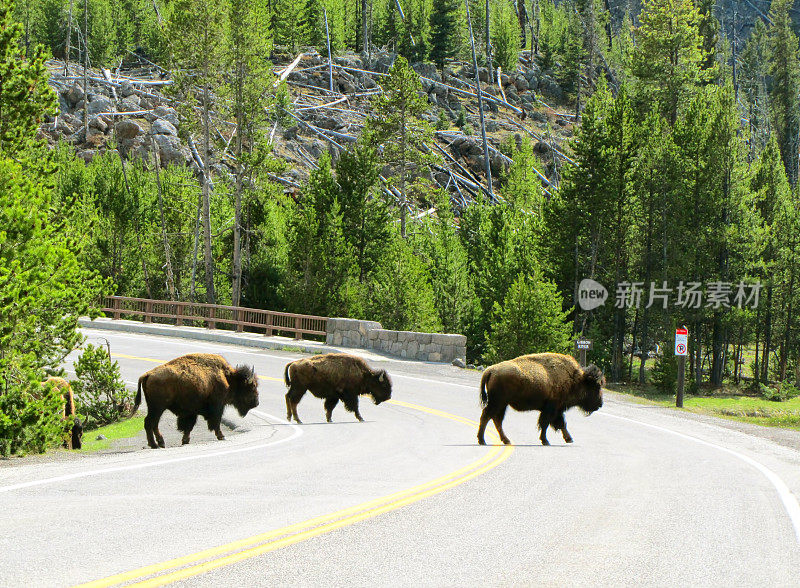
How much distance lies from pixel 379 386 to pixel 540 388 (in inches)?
204

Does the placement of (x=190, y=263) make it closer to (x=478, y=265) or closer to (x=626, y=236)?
(x=478, y=265)

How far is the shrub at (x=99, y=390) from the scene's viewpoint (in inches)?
822

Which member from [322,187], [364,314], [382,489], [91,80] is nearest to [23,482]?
[382,489]

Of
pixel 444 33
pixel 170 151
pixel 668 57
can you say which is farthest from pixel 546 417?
pixel 444 33

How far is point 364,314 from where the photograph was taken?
45.1 meters

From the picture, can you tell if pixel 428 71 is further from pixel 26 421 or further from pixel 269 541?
pixel 269 541

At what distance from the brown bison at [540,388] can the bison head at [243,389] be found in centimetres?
→ 440

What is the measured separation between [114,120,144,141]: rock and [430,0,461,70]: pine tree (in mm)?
55440

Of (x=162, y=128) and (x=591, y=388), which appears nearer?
(x=591, y=388)

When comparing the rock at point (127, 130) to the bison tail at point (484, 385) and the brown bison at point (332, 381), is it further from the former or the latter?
the bison tail at point (484, 385)

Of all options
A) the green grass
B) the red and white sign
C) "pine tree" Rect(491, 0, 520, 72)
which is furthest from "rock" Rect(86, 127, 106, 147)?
"pine tree" Rect(491, 0, 520, 72)

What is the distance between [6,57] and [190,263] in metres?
35.3

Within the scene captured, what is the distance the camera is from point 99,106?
82.5 meters

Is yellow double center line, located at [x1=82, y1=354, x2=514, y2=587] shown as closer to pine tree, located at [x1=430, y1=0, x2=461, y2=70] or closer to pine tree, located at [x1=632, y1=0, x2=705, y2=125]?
pine tree, located at [x1=632, y1=0, x2=705, y2=125]
